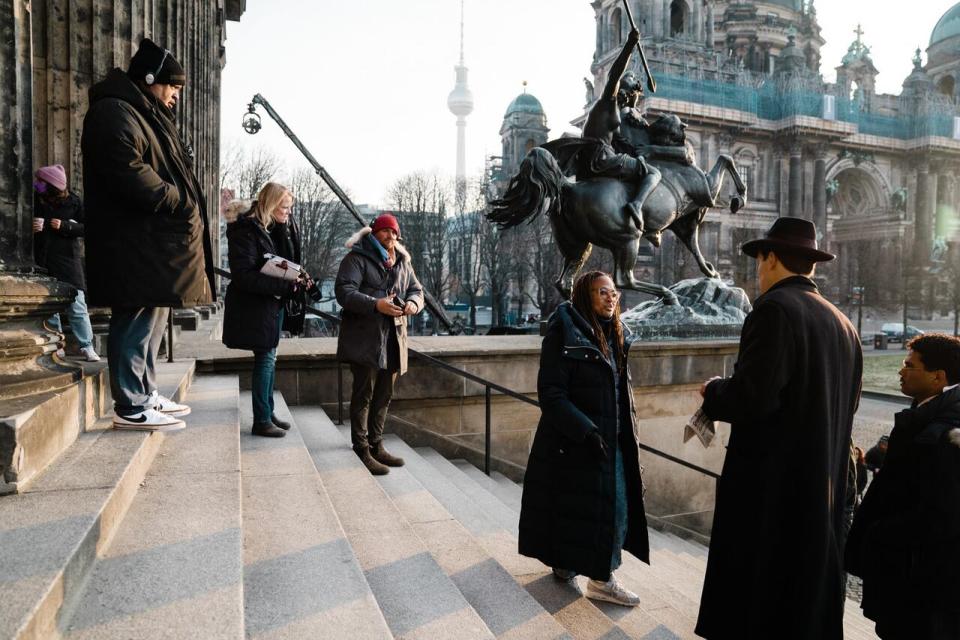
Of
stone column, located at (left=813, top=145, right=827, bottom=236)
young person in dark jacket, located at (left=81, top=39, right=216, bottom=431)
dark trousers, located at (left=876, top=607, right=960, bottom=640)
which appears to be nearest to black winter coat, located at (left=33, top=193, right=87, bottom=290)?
young person in dark jacket, located at (left=81, top=39, right=216, bottom=431)

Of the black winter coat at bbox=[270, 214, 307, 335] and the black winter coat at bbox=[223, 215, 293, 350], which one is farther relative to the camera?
the black winter coat at bbox=[270, 214, 307, 335]

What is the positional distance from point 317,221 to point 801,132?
49765 millimetres

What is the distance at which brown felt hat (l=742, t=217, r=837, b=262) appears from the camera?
2.99 meters

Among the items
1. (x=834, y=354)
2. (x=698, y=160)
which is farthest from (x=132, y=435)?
(x=698, y=160)

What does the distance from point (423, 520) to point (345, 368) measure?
3104 mm

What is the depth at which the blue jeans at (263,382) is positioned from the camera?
505cm

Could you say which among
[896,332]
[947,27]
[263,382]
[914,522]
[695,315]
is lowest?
[896,332]

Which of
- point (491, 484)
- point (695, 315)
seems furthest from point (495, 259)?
point (491, 484)

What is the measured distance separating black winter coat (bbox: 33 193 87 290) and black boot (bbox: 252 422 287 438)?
6.85 feet

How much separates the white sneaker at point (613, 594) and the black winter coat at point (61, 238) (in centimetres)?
476

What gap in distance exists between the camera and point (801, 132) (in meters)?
66.8

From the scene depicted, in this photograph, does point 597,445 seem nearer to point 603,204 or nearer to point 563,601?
point 563,601

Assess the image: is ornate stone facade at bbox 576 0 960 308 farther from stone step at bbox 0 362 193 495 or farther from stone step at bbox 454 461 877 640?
stone step at bbox 0 362 193 495

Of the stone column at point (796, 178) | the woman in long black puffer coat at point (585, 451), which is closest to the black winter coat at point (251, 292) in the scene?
the woman in long black puffer coat at point (585, 451)
